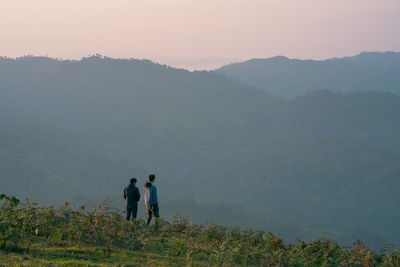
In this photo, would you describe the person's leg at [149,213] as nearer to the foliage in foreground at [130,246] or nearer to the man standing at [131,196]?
the man standing at [131,196]

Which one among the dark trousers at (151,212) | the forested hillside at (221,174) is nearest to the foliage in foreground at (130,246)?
the dark trousers at (151,212)

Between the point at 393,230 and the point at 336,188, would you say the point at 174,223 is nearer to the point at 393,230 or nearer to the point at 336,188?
the point at 393,230

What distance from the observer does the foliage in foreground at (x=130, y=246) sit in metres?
8.50

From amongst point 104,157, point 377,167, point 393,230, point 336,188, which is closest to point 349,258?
point 393,230

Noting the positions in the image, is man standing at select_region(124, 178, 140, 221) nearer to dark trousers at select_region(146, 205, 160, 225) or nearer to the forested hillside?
dark trousers at select_region(146, 205, 160, 225)

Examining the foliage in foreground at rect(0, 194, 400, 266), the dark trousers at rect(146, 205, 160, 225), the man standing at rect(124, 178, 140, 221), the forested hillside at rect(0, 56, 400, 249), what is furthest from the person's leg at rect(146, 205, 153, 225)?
the forested hillside at rect(0, 56, 400, 249)

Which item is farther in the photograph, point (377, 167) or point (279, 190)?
point (377, 167)

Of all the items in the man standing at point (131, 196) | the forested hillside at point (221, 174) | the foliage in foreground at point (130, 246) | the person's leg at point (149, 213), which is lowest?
the foliage in foreground at point (130, 246)

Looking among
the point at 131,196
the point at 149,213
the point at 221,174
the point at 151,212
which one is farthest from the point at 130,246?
the point at 221,174

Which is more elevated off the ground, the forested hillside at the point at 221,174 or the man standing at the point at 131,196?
the forested hillside at the point at 221,174

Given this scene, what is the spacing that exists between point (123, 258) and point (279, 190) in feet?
479

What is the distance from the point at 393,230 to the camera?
128 metres

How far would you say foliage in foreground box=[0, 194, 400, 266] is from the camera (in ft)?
27.9

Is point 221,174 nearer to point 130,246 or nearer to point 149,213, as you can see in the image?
point 149,213
